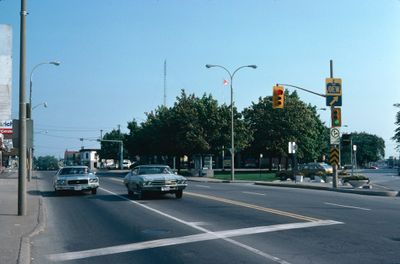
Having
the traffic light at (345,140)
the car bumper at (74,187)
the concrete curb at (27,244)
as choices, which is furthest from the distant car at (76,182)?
the traffic light at (345,140)

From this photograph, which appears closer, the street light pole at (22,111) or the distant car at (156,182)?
the street light pole at (22,111)

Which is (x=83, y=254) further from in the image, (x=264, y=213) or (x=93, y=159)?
(x=93, y=159)

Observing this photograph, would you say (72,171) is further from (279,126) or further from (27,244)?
(279,126)

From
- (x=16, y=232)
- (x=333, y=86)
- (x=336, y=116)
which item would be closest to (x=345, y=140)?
(x=336, y=116)

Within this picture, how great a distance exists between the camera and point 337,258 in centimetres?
923

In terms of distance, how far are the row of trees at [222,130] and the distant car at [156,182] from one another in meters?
37.2

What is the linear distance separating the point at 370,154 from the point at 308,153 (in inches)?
3105

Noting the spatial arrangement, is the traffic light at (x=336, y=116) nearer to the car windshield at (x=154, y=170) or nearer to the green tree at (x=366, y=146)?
the car windshield at (x=154, y=170)

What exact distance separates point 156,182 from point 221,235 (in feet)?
35.4

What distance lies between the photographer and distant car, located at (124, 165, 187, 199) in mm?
22562

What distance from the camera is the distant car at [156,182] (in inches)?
888

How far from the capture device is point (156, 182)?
22562 millimetres

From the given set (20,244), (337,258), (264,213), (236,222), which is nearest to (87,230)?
(20,244)

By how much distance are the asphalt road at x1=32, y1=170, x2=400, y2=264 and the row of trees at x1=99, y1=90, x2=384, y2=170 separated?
43.8m
